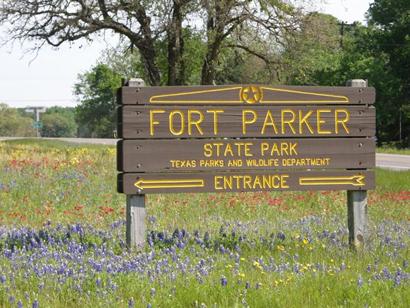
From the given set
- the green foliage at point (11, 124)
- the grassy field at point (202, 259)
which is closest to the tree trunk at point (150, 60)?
the grassy field at point (202, 259)

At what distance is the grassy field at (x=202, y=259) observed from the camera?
16.3ft

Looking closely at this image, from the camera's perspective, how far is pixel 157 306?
4.80 m

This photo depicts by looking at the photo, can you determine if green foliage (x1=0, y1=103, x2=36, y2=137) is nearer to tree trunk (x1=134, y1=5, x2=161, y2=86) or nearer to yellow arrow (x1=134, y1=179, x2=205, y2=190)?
tree trunk (x1=134, y1=5, x2=161, y2=86)

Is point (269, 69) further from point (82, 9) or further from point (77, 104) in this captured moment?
point (77, 104)

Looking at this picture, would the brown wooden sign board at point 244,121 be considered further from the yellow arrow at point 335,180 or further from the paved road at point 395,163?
the paved road at point 395,163

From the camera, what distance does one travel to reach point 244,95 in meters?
7.25

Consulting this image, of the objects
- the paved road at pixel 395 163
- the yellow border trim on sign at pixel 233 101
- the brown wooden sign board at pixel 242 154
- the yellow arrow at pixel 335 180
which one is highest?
the yellow border trim on sign at pixel 233 101

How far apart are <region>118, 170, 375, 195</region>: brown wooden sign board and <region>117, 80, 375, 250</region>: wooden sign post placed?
0.03 feet

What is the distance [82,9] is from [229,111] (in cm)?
2644

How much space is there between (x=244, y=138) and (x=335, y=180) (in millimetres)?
1116

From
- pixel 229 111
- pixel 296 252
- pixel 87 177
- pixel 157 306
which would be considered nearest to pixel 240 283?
pixel 157 306

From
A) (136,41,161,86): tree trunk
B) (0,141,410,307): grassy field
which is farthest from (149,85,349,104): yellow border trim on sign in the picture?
(136,41,161,86): tree trunk

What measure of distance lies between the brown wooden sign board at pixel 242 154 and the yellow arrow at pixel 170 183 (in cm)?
11

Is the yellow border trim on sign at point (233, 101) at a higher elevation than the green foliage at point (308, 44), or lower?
lower
